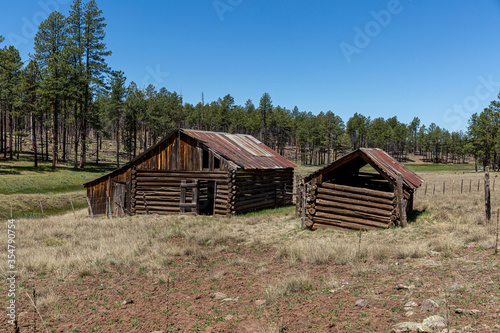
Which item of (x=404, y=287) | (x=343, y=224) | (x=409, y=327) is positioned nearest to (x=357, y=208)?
(x=343, y=224)

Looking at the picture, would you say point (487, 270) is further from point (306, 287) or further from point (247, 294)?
point (247, 294)

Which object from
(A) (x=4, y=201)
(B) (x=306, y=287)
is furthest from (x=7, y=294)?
(A) (x=4, y=201)

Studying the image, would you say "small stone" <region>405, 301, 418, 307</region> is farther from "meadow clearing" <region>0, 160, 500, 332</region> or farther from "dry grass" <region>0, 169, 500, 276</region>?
"dry grass" <region>0, 169, 500, 276</region>

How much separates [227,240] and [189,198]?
8007mm

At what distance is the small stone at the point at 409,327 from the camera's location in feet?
16.3

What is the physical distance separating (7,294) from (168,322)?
15.5 ft

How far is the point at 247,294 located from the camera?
768cm

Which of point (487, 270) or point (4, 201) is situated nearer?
point (487, 270)

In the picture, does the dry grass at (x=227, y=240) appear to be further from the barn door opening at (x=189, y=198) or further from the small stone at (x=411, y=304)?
the small stone at (x=411, y=304)

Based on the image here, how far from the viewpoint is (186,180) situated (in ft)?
68.7

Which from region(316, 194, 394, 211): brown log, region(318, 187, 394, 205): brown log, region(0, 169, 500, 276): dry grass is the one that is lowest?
region(0, 169, 500, 276): dry grass

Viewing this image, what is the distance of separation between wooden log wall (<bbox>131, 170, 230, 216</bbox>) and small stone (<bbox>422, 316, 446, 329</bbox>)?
15369 mm

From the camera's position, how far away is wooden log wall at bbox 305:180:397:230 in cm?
1342

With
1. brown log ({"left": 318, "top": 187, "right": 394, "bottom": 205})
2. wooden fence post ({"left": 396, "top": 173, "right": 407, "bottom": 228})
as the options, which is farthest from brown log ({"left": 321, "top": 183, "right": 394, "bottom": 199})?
wooden fence post ({"left": 396, "top": 173, "right": 407, "bottom": 228})
